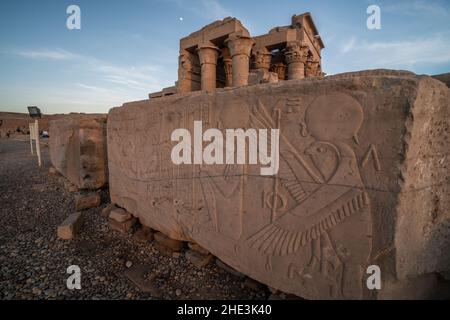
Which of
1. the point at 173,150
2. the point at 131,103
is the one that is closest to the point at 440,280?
the point at 173,150

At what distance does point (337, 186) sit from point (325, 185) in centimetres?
7

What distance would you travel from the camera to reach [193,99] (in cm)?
215

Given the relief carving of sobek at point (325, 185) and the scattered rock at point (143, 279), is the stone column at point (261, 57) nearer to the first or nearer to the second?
the relief carving of sobek at point (325, 185)

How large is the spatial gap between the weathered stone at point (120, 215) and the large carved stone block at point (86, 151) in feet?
4.24

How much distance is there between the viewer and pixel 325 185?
1.41 m

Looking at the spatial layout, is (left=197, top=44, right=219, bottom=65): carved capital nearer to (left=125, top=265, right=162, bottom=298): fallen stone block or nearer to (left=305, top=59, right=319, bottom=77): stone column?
(left=305, top=59, right=319, bottom=77): stone column

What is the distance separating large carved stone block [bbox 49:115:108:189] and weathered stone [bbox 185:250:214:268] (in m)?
2.78

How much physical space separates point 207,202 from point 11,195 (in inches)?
173

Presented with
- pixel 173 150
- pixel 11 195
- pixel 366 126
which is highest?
pixel 366 126

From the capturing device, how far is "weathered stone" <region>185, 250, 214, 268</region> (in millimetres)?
2217

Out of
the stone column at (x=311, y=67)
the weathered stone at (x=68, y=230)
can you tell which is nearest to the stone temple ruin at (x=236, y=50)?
the stone column at (x=311, y=67)

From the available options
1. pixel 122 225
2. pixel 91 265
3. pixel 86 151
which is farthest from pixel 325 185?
pixel 86 151

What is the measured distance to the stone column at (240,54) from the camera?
6422 mm
